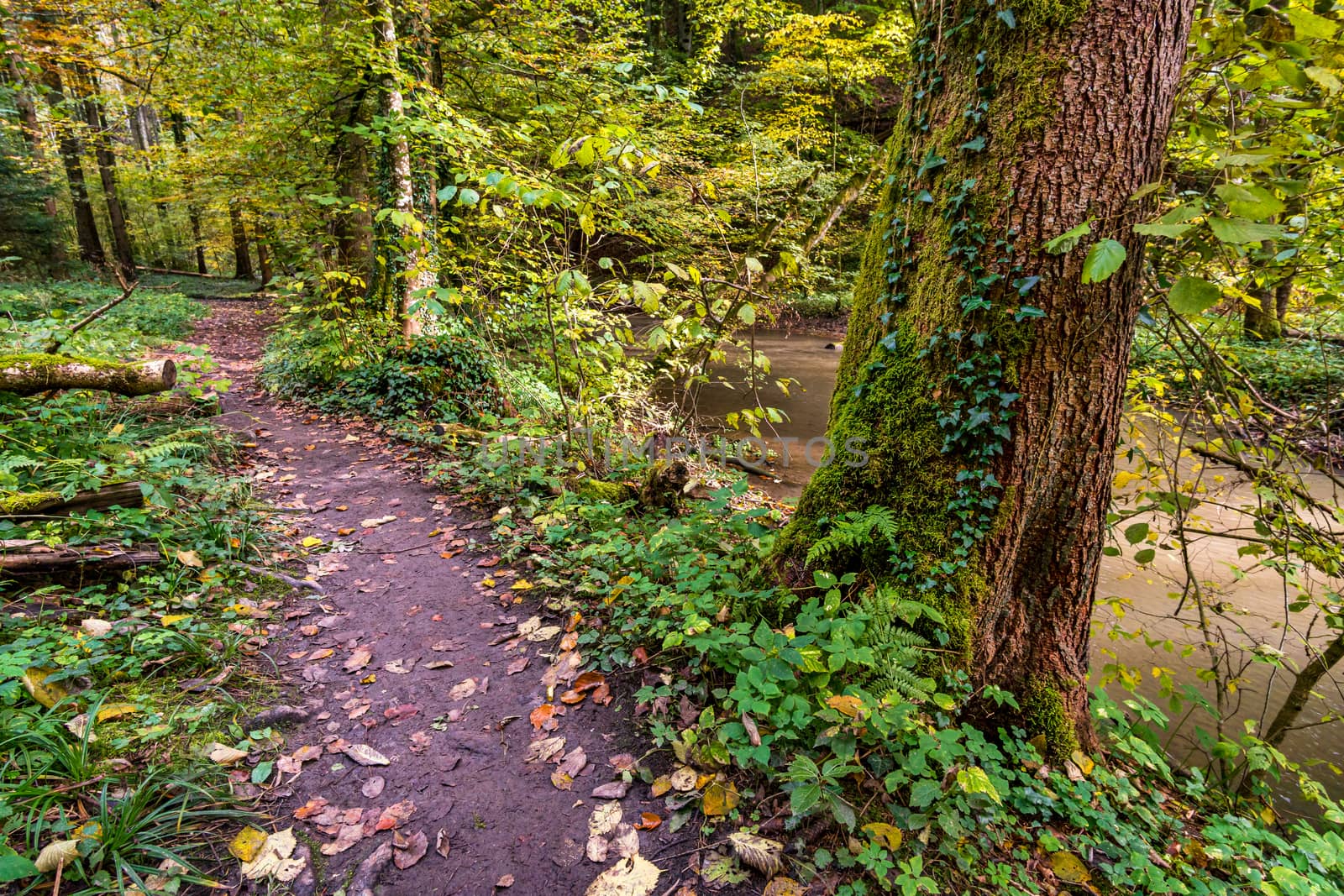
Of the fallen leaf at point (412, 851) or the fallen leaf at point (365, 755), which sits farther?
the fallen leaf at point (365, 755)

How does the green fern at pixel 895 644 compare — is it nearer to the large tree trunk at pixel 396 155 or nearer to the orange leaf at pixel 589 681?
the orange leaf at pixel 589 681

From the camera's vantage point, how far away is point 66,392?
4.91 m

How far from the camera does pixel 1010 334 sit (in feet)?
7.77

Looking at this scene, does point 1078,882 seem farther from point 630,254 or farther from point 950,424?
point 630,254

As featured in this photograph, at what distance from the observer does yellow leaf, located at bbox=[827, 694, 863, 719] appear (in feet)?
6.91

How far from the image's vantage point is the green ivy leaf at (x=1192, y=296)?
5.06 ft

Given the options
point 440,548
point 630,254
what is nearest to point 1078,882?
point 440,548

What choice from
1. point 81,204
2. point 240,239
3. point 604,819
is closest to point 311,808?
point 604,819

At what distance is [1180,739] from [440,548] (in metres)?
6.00

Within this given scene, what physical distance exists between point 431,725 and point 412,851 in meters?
0.69

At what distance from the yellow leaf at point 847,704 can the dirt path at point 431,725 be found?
791 mm

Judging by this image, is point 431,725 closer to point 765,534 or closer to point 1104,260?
point 765,534

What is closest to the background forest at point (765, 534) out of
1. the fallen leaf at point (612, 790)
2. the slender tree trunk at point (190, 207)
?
the fallen leaf at point (612, 790)

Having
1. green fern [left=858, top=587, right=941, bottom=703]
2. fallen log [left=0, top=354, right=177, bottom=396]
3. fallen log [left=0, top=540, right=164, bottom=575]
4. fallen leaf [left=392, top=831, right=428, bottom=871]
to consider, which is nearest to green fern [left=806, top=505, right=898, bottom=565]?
green fern [left=858, top=587, right=941, bottom=703]
